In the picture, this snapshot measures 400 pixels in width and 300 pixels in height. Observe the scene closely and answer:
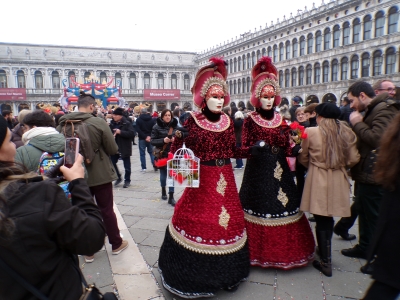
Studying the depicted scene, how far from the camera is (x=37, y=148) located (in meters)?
2.63

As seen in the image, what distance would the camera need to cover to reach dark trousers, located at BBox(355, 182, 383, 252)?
2986mm

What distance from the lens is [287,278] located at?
9.38 ft

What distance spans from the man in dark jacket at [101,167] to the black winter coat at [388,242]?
2684 millimetres

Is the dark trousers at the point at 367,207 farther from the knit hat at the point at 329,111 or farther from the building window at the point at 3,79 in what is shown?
the building window at the point at 3,79

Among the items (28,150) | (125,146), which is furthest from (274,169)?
(125,146)

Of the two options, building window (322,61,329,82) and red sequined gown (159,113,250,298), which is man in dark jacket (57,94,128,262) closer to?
red sequined gown (159,113,250,298)

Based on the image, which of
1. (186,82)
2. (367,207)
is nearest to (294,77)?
(186,82)

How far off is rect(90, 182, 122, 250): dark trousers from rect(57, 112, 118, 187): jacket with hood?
0.11m

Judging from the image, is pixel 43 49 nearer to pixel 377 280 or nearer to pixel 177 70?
pixel 177 70

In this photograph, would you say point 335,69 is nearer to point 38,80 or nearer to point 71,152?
point 71,152

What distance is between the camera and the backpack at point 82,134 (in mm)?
3035

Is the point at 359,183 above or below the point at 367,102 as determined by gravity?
below

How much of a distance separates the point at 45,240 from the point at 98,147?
7.63 ft

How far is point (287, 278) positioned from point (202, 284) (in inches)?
36.7
